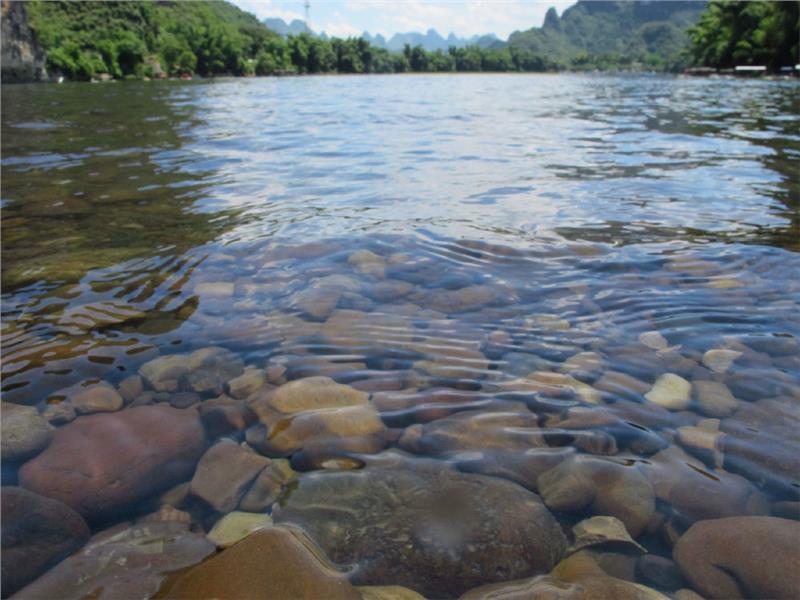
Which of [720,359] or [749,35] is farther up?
[749,35]

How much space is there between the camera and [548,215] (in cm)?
486

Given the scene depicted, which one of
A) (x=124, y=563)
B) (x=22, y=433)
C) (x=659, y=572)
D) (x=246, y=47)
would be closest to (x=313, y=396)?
(x=124, y=563)

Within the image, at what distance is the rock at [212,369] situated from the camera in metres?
2.28

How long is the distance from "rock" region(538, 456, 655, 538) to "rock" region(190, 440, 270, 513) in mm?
970

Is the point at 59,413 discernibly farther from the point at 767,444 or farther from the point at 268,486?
the point at 767,444

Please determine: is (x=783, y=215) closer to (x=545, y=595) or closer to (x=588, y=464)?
(x=588, y=464)

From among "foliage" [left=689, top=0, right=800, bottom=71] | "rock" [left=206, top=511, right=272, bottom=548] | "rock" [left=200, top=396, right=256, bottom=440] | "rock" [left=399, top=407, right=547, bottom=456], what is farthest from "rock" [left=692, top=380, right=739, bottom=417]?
"foliage" [left=689, top=0, right=800, bottom=71]

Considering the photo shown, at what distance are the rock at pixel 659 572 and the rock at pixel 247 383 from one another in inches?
61.7

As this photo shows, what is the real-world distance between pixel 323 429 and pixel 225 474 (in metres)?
0.38

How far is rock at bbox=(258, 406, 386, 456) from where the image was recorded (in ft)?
6.21

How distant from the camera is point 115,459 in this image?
5.92 feet

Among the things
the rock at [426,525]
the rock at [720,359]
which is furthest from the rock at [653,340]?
the rock at [426,525]

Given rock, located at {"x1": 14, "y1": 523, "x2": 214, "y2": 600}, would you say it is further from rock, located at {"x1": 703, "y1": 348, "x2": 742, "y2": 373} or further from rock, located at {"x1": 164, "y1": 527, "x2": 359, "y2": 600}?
rock, located at {"x1": 703, "y1": 348, "x2": 742, "y2": 373}

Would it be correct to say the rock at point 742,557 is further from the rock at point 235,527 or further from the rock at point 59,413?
the rock at point 59,413
